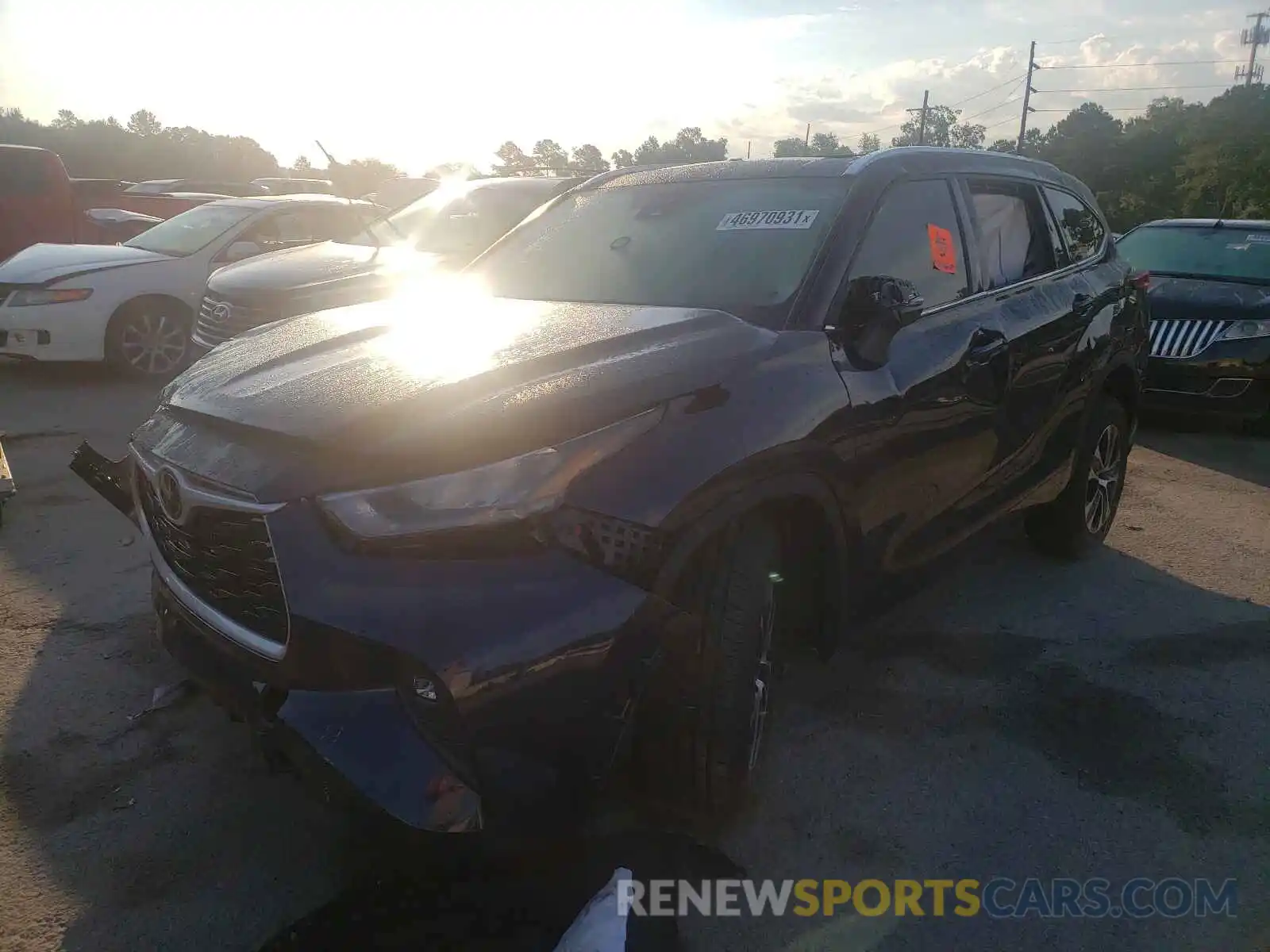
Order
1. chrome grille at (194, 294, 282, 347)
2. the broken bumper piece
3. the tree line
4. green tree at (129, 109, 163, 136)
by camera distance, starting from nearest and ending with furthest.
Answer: the broken bumper piece → chrome grille at (194, 294, 282, 347) → the tree line → green tree at (129, 109, 163, 136)

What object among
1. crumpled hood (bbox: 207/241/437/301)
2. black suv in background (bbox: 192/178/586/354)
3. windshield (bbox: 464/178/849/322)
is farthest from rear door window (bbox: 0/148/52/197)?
windshield (bbox: 464/178/849/322)

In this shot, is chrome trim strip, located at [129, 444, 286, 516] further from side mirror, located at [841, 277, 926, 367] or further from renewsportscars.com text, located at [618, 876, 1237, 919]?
side mirror, located at [841, 277, 926, 367]

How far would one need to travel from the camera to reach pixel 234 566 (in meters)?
2.15

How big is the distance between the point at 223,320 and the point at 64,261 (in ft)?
8.24

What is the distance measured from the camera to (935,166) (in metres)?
3.56

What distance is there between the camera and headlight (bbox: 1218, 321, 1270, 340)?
23.8 feet

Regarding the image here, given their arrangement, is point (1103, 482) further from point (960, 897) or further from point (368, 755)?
point (368, 755)

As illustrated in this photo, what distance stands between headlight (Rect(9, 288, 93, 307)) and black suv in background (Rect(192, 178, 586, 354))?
4.57ft

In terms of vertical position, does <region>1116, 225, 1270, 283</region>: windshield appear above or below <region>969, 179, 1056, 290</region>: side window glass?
below

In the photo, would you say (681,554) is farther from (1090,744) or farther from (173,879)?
(1090,744)

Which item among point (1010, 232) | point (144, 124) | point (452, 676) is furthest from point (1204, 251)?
point (144, 124)

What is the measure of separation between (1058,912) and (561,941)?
129 cm

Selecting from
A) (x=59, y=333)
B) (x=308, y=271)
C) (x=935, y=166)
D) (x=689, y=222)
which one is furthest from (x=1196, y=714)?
(x=59, y=333)

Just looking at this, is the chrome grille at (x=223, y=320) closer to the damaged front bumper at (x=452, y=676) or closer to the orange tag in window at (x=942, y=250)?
the orange tag in window at (x=942, y=250)
